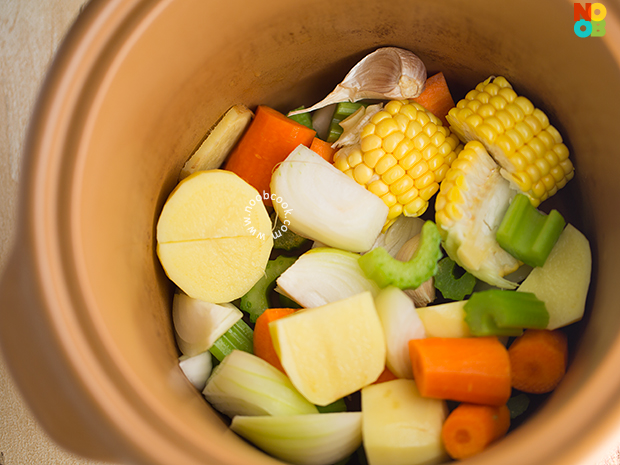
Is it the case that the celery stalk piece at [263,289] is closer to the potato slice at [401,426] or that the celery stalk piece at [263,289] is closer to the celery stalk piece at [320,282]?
the celery stalk piece at [320,282]

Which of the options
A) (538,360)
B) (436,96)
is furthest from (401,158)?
(538,360)

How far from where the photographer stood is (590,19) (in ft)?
2.49

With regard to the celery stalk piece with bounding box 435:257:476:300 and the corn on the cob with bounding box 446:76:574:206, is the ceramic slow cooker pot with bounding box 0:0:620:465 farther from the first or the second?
the celery stalk piece with bounding box 435:257:476:300

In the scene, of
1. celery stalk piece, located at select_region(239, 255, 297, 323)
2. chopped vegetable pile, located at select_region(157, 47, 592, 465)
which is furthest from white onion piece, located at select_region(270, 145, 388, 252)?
celery stalk piece, located at select_region(239, 255, 297, 323)

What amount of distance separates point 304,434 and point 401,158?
59cm

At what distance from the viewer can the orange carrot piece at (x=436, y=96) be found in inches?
42.8

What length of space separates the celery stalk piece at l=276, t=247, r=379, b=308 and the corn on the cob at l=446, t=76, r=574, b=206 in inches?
14.9

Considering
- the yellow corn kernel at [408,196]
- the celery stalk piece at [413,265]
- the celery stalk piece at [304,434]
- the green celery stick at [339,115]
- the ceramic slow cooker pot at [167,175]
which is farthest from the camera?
the green celery stick at [339,115]

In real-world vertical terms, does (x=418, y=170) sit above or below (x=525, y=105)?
below

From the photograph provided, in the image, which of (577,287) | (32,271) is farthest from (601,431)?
(32,271)

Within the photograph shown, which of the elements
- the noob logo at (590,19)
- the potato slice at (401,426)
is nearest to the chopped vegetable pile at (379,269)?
the potato slice at (401,426)

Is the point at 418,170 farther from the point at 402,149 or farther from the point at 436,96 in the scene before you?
the point at 436,96

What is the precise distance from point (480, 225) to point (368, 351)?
36cm

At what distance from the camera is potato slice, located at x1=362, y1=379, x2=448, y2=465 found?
2.49 ft
